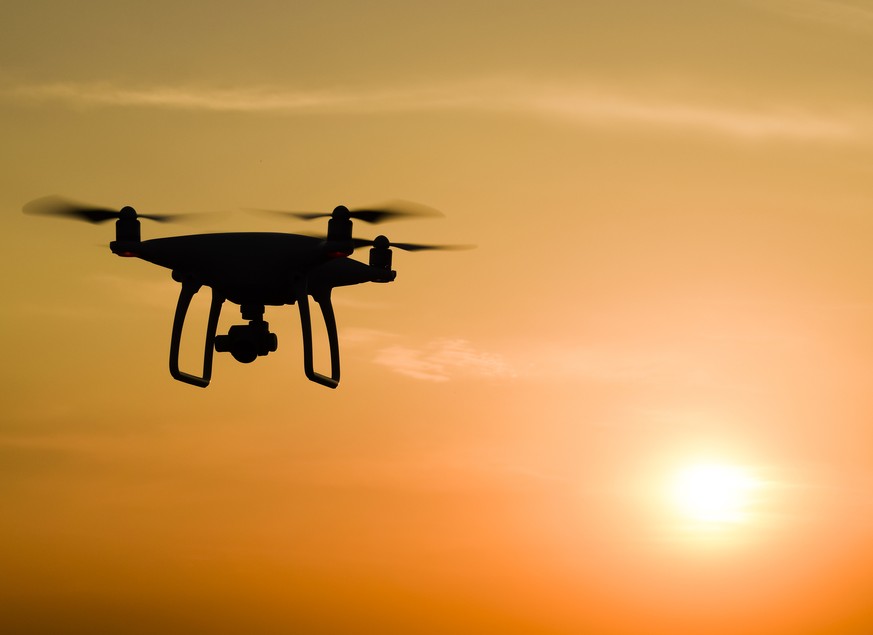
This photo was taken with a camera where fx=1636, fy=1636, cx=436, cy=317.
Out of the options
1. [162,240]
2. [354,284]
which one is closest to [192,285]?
[162,240]
